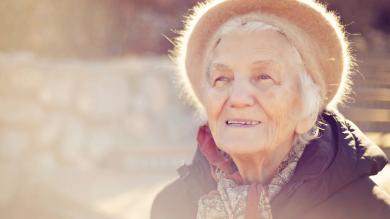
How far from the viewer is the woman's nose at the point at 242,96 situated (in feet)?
5.89

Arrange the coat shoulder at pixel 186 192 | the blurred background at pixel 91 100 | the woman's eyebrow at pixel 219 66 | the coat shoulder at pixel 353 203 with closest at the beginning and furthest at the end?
the coat shoulder at pixel 353 203 < the woman's eyebrow at pixel 219 66 < the coat shoulder at pixel 186 192 < the blurred background at pixel 91 100

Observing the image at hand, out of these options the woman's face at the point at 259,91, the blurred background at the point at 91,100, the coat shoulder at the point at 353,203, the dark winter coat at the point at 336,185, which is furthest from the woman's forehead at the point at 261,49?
the blurred background at the point at 91,100

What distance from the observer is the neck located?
189 cm

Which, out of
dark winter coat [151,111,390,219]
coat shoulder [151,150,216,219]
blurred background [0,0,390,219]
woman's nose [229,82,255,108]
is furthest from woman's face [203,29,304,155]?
blurred background [0,0,390,219]

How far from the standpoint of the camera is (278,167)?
1.89 m

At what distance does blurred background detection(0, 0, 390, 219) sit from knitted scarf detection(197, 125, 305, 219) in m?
2.63

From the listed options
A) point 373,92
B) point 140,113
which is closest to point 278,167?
point 373,92

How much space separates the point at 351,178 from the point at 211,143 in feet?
1.50

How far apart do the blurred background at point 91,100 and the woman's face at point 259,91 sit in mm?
2825

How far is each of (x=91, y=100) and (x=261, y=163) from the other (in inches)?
184

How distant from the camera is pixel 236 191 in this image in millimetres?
1881

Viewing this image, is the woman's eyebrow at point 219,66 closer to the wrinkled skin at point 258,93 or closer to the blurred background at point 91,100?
the wrinkled skin at point 258,93

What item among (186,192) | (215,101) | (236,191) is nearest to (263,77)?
(215,101)

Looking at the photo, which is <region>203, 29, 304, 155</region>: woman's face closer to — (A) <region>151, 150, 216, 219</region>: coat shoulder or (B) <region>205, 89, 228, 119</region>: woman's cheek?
(B) <region>205, 89, 228, 119</region>: woman's cheek
